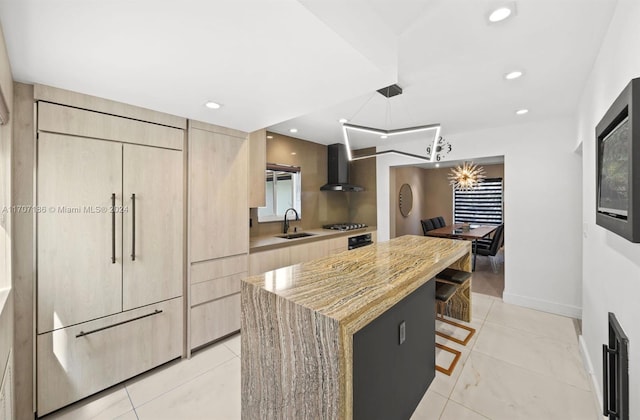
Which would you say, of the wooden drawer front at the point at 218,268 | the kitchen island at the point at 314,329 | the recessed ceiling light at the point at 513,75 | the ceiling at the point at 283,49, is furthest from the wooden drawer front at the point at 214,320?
the recessed ceiling light at the point at 513,75

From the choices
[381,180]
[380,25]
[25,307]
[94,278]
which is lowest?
[25,307]

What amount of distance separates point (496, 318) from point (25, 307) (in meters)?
4.39

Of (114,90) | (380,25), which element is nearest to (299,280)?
(380,25)

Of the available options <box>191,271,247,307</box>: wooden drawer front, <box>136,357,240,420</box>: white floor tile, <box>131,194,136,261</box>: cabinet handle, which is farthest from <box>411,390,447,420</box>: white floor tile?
<box>131,194,136,261</box>: cabinet handle

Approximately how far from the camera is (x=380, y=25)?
146cm

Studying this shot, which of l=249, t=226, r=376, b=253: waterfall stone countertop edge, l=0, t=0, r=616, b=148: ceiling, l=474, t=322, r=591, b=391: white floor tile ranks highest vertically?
l=0, t=0, r=616, b=148: ceiling

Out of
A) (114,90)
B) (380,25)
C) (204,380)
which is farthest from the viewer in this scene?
(204,380)

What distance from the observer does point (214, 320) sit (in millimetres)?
2729

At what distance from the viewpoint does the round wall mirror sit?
230 inches

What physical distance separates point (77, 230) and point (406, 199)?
5.67 meters

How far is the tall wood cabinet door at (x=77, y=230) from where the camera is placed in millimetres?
1811

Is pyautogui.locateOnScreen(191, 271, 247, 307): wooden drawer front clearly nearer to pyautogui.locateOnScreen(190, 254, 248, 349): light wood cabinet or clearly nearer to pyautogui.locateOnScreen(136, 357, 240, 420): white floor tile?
pyautogui.locateOnScreen(190, 254, 248, 349): light wood cabinet

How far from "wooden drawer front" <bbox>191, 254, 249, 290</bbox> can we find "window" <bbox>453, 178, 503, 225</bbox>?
6.73 meters

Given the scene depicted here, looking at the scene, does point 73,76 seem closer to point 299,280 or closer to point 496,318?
point 299,280
